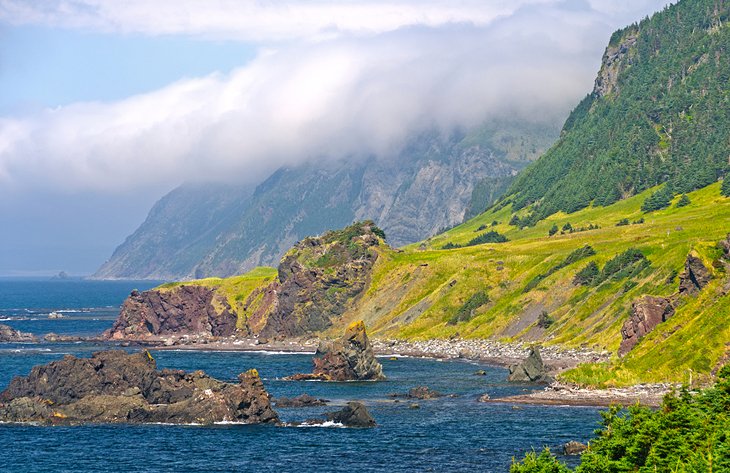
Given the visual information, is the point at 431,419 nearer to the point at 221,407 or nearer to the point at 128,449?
the point at 221,407

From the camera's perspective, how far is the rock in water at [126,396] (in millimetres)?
134750

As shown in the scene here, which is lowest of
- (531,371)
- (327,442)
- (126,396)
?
(531,371)

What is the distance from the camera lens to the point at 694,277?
541 feet

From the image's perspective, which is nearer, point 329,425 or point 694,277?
point 329,425

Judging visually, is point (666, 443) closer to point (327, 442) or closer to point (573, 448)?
point (573, 448)

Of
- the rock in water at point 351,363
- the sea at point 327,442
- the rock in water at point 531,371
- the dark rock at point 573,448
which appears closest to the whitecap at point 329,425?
the sea at point 327,442

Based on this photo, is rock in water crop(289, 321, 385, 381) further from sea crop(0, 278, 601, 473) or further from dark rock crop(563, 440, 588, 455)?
dark rock crop(563, 440, 588, 455)

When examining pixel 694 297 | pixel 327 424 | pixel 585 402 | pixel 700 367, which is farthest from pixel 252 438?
pixel 694 297

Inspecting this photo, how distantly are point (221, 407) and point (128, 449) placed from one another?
20.7 metres

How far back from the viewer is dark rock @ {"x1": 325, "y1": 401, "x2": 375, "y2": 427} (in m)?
129

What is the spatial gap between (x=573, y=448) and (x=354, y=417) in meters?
32.7

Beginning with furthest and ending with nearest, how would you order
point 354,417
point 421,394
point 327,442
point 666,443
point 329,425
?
point 421,394 < point 329,425 < point 354,417 < point 327,442 < point 666,443

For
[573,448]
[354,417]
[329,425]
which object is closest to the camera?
[573,448]

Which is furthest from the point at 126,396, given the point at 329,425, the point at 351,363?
the point at 351,363
